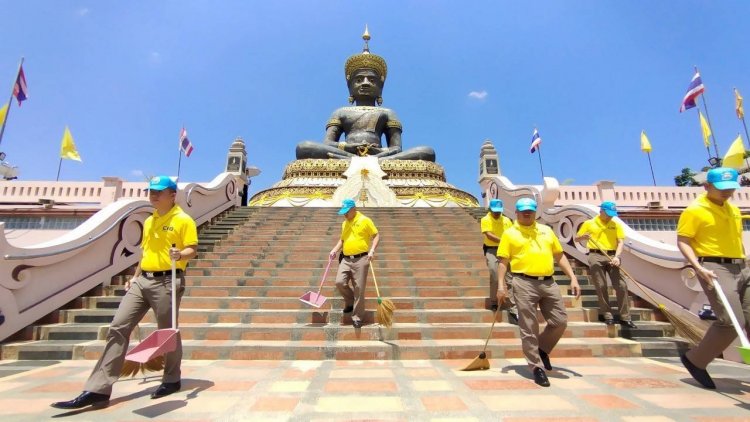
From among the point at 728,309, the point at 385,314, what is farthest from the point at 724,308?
the point at 385,314

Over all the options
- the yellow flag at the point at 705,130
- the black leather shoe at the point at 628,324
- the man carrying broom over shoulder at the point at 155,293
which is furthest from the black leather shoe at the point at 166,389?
the yellow flag at the point at 705,130

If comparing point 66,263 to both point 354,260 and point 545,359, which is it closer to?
point 354,260

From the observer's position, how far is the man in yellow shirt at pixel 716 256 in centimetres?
314

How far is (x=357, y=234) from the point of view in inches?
205

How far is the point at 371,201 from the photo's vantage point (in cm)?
1552

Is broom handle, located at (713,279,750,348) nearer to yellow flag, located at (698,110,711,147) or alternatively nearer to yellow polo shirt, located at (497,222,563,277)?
yellow polo shirt, located at (497,222,563,277)

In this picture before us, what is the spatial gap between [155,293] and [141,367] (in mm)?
833

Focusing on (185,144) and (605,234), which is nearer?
(605,234)

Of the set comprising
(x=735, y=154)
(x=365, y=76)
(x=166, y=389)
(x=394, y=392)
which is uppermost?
(x=365, y=76)

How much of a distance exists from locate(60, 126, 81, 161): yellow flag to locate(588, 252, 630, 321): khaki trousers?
17.2 meters

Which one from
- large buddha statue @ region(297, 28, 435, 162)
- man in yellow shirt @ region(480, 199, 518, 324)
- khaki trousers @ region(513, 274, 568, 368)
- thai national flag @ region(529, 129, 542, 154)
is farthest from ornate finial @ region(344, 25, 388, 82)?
khaki trousers @ region(513, 274, 568, 368)

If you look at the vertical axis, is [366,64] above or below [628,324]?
above

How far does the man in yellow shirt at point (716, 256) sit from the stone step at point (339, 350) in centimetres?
112

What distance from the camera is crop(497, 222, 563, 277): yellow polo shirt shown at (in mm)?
3682
